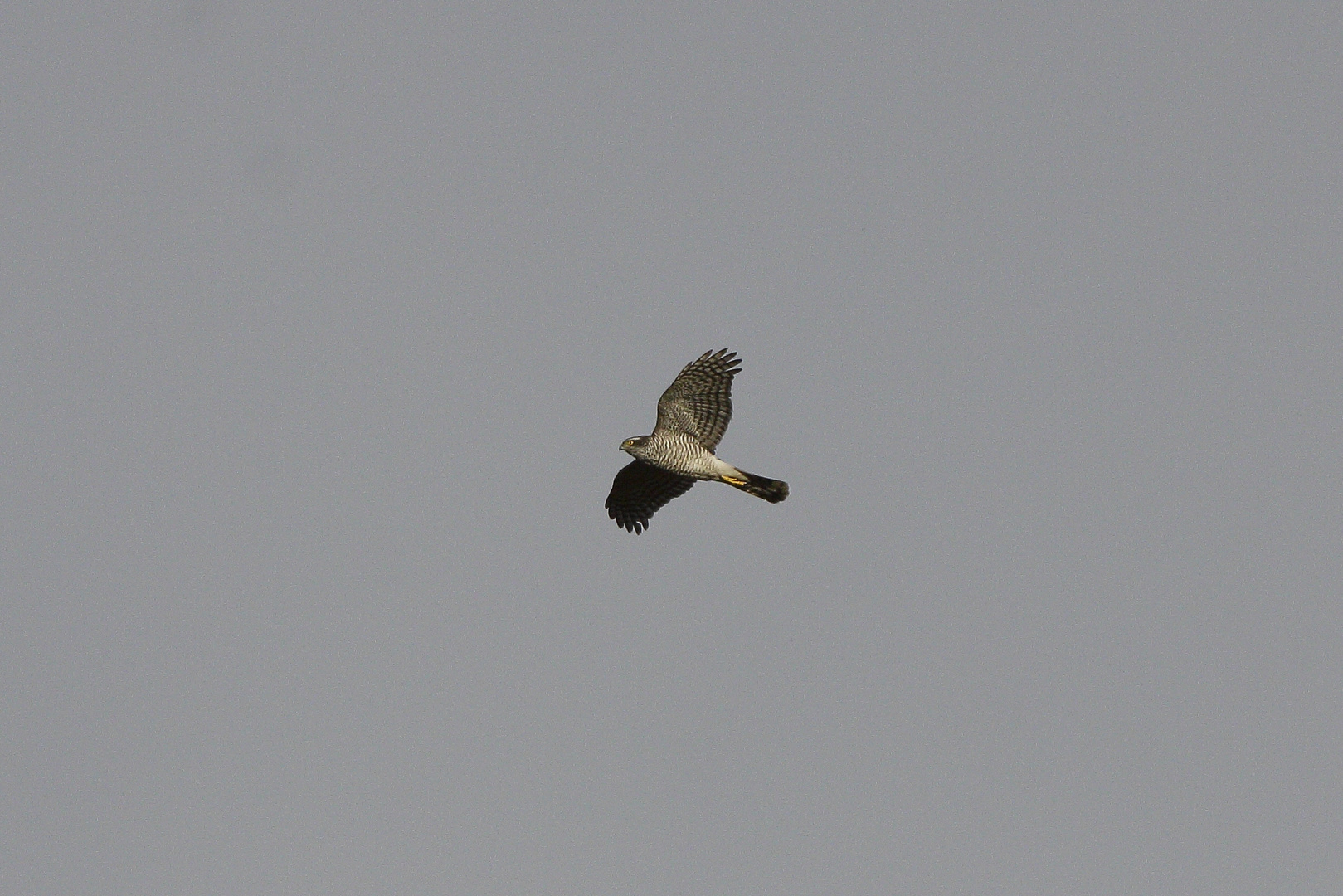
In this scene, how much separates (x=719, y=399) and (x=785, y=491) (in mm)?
2002

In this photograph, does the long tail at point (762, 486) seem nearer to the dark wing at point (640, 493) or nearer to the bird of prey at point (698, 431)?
the bird of prey at point (698, 431)

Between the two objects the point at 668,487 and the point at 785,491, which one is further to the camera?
the point at 668,487

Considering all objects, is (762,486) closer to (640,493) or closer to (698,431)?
(698,431)

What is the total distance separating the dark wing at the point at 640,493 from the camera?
1416 inches

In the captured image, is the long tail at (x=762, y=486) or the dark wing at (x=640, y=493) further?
the dark wing at (x=640, y=493)

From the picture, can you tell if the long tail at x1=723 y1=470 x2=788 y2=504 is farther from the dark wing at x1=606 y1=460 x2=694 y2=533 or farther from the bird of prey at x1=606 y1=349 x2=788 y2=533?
the dark wing at x1=606 y1=460 x2=694 y2=533

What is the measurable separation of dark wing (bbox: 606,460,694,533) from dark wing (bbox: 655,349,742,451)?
171 cm

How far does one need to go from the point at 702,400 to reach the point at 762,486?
188 centimetres

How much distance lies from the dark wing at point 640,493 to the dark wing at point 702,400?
171 cm

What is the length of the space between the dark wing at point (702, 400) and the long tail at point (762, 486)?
79cm

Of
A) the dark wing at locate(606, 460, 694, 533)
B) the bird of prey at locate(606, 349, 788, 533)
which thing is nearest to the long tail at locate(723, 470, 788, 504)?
the bird of prey at locate(606, 349, 788, 533)

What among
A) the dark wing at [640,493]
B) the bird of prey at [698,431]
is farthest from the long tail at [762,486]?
the dark wing at [640,493]

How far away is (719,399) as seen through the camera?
34.0m

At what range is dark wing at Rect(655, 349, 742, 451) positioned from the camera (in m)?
33.8
